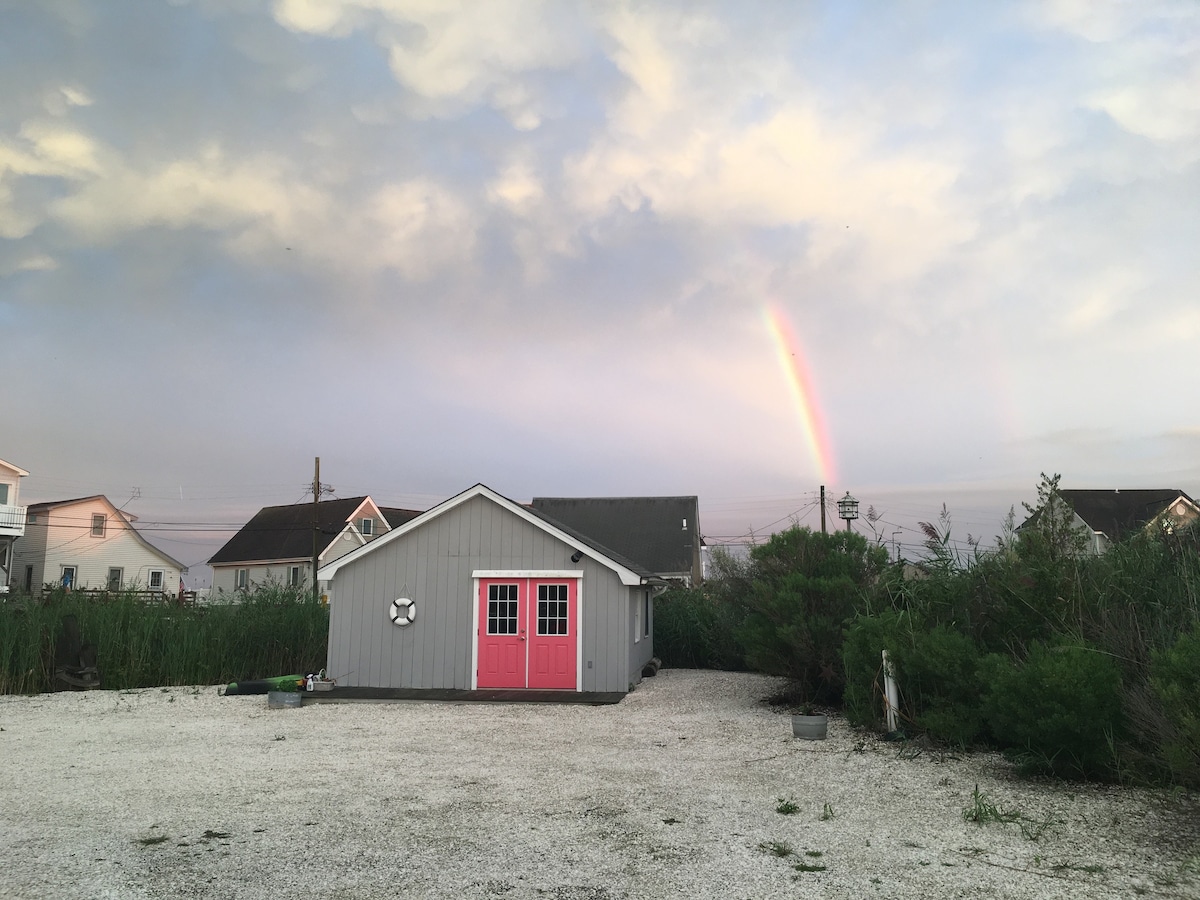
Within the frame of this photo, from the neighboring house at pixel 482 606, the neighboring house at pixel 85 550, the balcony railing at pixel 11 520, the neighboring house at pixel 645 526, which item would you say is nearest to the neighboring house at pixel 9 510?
the balcony railing at pixel 11 520

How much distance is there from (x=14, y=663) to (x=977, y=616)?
15.6 meters

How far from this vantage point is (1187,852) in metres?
5.31

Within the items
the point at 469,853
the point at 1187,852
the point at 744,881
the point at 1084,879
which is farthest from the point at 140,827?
the point at 1187,852

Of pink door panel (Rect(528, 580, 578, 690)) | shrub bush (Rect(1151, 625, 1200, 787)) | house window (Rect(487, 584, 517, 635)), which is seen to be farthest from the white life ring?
shrub bush (Rect(1151, 625, 1200, 787))

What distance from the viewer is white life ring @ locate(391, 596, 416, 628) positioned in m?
14.4

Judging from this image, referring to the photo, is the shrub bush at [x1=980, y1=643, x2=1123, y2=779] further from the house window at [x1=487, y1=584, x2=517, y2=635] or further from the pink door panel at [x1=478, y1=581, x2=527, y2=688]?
the house window at [x1=487, y1=584, x2=517, y2=635]

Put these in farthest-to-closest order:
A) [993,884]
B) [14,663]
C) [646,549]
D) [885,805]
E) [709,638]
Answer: [646,549]
[709,638]
[14,663]
[885,805]
[993,884]

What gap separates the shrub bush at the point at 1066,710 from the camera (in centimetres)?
712

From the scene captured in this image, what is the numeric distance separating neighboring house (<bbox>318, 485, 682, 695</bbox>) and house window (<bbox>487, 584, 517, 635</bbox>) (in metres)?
0.02

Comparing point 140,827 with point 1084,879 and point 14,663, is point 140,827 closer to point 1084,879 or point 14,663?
point 1084,879

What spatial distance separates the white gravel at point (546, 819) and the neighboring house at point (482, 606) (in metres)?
3.57

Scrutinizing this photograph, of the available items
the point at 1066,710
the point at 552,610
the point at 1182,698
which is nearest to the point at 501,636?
the point at 552,610

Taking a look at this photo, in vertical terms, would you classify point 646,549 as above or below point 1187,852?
above

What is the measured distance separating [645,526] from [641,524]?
0.24 m
